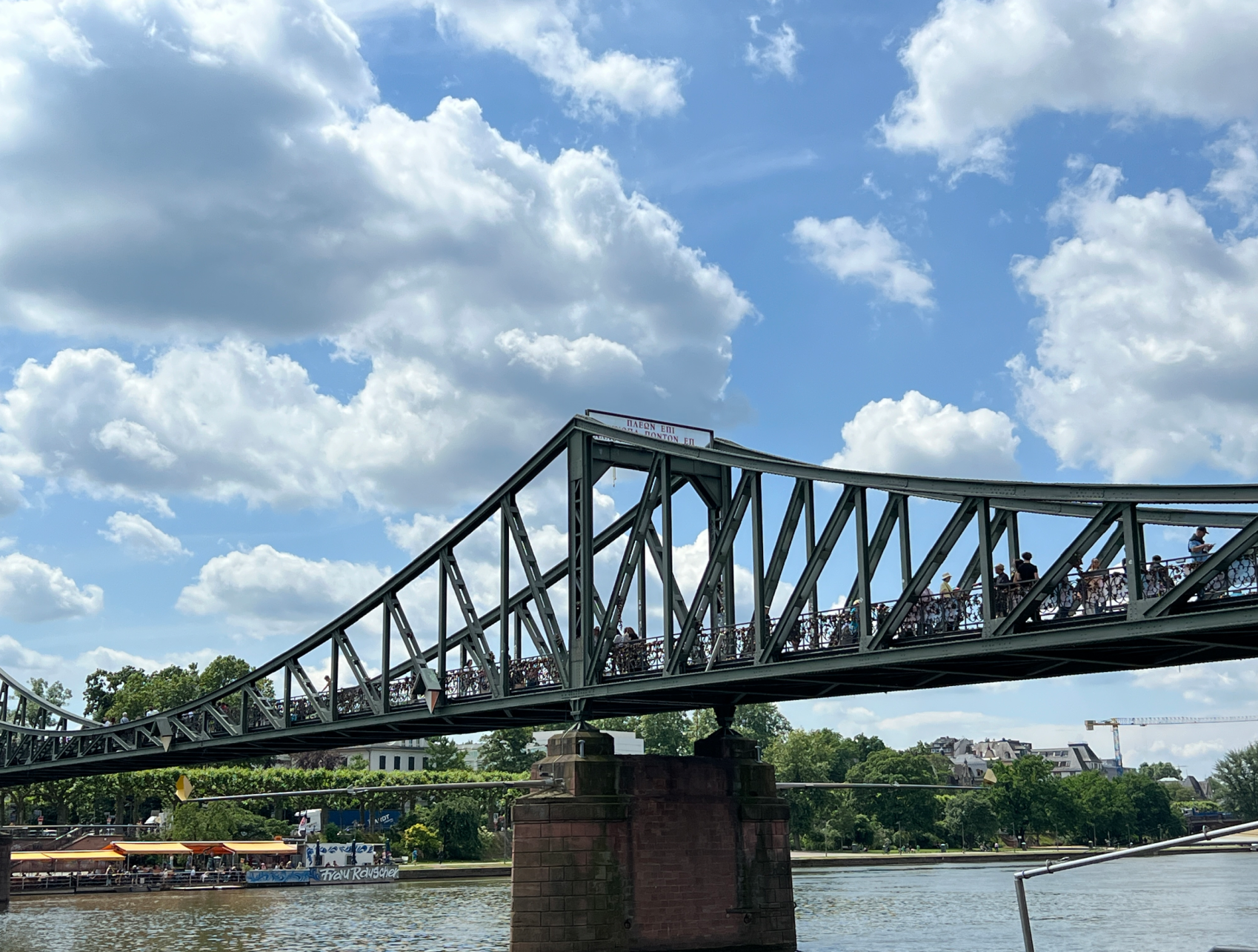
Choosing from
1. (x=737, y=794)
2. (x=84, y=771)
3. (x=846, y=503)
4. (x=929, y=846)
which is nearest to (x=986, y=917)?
(x=737, y=794)

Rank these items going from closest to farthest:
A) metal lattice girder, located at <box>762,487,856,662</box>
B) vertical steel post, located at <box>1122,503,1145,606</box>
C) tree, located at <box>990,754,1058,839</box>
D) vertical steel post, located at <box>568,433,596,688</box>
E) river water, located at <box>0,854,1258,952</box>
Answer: vertical steel post, located at <box>1122,503,1145,606</box>
metal lattice girder, located at <box>762,487,856,662</box>
vertical steel post, located at <box>568,433,596,688</box>
river water, located at <box>0,854,1258,952</box>
tree, located at <box>990,754,1058,839</box>

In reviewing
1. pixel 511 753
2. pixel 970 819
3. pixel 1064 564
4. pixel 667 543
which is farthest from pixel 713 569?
pixel 970 819

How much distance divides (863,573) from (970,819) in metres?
136

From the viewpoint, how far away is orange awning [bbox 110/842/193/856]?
94.7m

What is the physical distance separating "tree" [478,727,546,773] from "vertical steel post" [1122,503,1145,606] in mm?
123312

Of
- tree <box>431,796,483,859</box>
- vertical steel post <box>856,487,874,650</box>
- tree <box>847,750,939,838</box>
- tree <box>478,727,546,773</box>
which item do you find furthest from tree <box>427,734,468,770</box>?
vertical steel post <box>856,487,874,650</box>

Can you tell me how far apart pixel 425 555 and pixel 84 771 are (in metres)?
→ 41.4

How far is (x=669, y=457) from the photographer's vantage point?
4675 cm

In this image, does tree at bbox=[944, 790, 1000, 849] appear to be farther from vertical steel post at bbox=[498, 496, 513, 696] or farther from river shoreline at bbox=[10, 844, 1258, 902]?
vertical steel post at bbox=[498, 496, 513, 696]

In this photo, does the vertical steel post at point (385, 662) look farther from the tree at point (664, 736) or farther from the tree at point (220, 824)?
the tree at point (664, 736)

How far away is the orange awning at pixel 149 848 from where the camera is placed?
94688mm

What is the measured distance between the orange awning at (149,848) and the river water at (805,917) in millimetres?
5378

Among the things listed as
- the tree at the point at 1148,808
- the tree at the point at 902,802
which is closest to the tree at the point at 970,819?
the tree at the point at 902,802

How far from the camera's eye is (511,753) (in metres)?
151
